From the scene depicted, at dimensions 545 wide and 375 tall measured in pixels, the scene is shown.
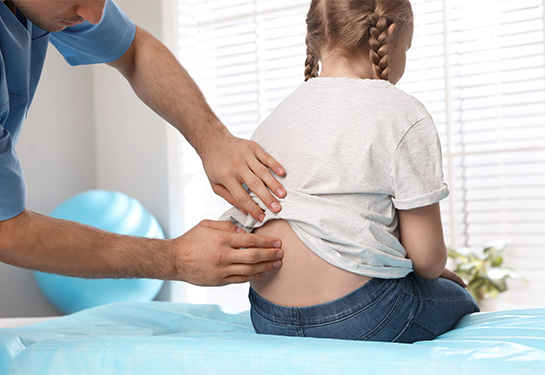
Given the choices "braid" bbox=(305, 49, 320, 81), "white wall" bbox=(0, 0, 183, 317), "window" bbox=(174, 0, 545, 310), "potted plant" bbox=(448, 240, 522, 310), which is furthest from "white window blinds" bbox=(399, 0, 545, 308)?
"braid" bbox=(305, 49, 320, 81)

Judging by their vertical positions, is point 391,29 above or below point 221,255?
above

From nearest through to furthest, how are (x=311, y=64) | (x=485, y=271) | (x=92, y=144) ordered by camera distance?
1. (x=311, y=64)
2. (x=485, y=271)
3. (x=92, y=144)

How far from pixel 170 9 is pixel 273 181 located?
2704mm

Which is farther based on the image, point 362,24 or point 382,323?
point 362,24

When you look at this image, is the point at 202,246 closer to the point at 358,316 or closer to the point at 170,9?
the point at 358,316

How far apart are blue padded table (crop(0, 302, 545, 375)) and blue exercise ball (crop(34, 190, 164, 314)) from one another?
1.51 m

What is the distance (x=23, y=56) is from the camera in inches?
49.8

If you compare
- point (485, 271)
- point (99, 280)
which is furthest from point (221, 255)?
point (485, 271)

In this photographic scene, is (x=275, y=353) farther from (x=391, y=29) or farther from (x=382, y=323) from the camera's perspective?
(x=391, y=29)

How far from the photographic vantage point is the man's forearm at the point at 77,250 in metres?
1.07

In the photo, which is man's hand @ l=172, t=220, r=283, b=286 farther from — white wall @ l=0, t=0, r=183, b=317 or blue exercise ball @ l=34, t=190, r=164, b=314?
white wall @ l=0, t=0, r=183, b=317

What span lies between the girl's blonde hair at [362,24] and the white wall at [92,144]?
238 cm

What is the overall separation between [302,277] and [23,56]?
753 millimetres

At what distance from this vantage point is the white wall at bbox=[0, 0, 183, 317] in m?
3.31
